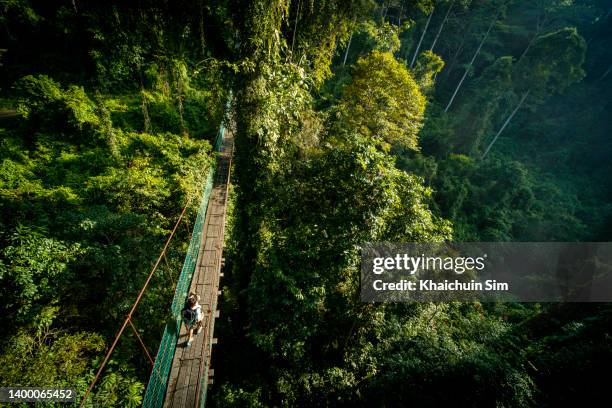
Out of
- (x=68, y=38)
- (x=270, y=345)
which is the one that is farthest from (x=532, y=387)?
(x=68, y=38)

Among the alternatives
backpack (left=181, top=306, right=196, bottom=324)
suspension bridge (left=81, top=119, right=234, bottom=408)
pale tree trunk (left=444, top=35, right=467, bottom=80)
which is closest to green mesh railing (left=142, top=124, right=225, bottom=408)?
suspension bridge (left=81, top=119, right=234, bottom=408)

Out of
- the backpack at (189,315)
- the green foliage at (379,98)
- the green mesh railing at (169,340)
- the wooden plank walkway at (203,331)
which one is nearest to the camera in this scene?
the green mesh railing at (169,340)

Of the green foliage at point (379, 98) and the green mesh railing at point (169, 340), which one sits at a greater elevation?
the green foliage at point (379, 98)

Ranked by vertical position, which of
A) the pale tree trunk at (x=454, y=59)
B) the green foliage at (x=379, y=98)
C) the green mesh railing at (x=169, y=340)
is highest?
the pale tree trunk at (x=454, y=59)

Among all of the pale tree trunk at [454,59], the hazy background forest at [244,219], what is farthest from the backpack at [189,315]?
the pale tree trunk at [454,59]

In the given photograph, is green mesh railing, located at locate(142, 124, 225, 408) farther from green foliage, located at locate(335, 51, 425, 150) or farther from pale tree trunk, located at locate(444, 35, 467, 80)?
pale tree trunk, located at locate(444, 35, 467, 80)

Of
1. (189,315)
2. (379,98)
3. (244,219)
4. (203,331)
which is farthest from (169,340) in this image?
(379,98)

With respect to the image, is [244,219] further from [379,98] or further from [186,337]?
[379,98]

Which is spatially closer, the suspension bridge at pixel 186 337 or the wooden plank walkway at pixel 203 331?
the suspension bridge at pixel 186 337

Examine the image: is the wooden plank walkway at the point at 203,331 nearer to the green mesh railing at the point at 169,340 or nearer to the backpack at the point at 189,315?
the green mesh railing at the point at 169,340
